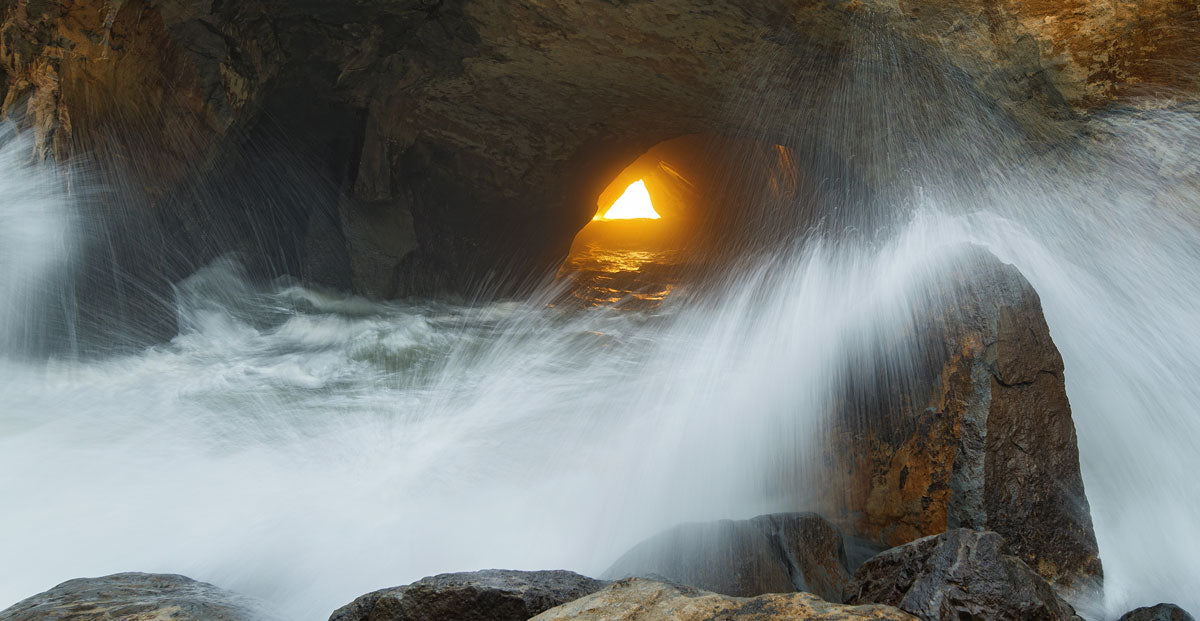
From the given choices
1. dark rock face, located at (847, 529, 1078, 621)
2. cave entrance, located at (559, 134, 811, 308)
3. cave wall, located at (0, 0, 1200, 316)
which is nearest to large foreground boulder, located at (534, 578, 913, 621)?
dark rock face, located at (847, 529, 1078, 621)

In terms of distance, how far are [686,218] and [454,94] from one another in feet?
14.8

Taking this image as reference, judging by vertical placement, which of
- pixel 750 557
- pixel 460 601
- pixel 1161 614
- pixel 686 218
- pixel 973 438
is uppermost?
pixel 686 218

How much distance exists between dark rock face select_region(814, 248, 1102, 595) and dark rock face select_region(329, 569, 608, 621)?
5.42ft

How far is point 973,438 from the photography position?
3.09 m

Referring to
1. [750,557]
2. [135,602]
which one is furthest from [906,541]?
[135,602]

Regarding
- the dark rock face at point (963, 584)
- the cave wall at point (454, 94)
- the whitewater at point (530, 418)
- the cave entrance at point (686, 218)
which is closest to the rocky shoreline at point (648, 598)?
the dark rock face at point (963, 584)

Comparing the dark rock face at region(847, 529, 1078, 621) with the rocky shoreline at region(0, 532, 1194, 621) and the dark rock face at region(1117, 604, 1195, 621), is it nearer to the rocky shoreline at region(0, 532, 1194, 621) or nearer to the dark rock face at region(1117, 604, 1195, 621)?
the rocky shoreline at region(0, 532, 1194, 621)

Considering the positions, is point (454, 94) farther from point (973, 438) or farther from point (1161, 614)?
point (1161, 614)

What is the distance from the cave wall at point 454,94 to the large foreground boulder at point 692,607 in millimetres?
2927

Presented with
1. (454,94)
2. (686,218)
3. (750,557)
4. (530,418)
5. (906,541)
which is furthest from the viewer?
(686,218)

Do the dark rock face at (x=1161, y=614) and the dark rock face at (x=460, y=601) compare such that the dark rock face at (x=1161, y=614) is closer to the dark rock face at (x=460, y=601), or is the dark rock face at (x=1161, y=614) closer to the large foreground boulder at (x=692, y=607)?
the large foreground boulder at (x=692, y=607)

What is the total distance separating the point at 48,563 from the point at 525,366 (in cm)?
316

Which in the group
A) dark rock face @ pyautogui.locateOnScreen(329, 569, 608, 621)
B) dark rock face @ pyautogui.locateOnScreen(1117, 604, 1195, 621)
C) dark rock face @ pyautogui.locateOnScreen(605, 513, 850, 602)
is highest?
dark rock face @ pyautogui.locateOnScreen(329, 569, 608, 621)

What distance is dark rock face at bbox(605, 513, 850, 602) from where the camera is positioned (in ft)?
9.36
